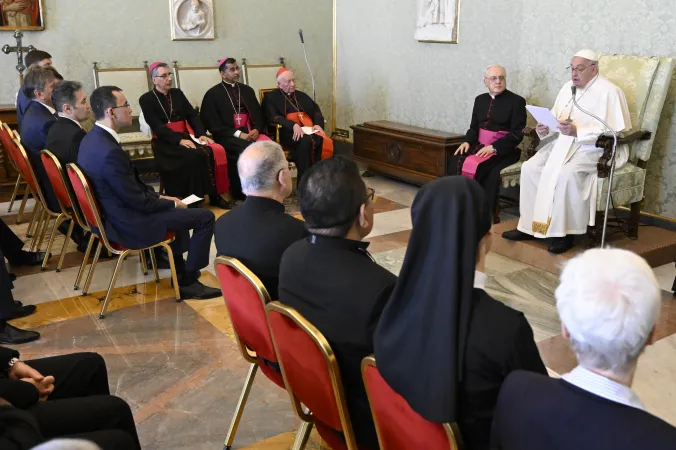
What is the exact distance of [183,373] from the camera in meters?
3.14

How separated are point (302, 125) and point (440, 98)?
1497mm

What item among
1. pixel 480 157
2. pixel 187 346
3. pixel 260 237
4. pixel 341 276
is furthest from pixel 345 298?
pixel 480 157

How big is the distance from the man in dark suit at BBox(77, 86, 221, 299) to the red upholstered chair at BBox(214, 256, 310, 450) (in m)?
1.56

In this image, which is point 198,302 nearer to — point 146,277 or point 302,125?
point 146,277

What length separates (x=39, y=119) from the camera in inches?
187

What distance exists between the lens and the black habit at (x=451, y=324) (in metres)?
1.44

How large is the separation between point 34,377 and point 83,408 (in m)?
0.25

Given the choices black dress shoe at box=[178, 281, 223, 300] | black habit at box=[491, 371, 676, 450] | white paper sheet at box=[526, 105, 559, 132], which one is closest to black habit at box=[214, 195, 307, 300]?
black habit at box=[491, 371, 676, 450]

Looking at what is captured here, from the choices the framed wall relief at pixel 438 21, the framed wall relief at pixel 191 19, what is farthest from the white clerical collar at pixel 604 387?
the framed wall relief at pixel 191 19

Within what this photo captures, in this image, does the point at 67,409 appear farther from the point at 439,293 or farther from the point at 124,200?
the point at 124,200

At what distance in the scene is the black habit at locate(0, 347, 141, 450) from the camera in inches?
60.0

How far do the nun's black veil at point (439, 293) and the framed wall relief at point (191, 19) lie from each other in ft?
21.0

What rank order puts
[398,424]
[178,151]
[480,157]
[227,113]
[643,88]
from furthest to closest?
1. [227,113]
2. [178,151]
3. [480,157]
4. [643,88]
5. [398,424]

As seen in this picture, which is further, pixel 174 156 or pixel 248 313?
pixel 174 156
